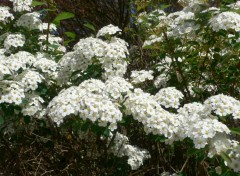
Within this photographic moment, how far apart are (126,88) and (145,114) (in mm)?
260

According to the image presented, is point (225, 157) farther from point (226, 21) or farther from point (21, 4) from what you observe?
point (21, 4)

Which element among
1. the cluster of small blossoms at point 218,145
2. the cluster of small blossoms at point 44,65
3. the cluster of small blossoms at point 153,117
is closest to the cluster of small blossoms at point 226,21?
the cluster of small blossoms at point 153,117

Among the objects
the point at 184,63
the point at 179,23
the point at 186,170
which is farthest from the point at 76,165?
the point at 179,23

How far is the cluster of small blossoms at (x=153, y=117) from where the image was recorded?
2.63 meters

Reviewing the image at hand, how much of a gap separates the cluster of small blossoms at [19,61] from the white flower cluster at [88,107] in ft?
2.17

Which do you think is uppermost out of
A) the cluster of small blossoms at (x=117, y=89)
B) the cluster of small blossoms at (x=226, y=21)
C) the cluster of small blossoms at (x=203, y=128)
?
the cluster of small blossoms at (x=226, y=21)

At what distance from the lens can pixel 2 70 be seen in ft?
9.47

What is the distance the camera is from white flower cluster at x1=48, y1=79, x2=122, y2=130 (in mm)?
2459

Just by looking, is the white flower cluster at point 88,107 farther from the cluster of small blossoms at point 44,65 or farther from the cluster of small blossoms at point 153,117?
the cluster of small blossoms at point 44,65

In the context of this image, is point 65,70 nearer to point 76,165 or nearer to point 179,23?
point 76,165

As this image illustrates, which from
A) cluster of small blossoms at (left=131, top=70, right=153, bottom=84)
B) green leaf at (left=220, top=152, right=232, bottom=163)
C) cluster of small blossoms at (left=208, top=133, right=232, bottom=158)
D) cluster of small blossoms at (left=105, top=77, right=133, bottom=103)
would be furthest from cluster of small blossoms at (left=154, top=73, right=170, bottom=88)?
green leaf at (left=220, top=152, right=232, bottom=163)

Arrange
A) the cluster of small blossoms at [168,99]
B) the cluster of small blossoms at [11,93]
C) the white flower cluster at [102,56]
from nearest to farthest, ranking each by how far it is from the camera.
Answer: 1. the cluster of small blossoms at [11,93]
2. the cluster of small blossoms at [168,99]
3. the white flower cluster at [102,56]

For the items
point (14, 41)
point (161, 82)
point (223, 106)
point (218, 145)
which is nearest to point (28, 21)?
point (14, 41)

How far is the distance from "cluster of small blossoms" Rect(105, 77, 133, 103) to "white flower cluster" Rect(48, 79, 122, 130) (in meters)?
0.08
